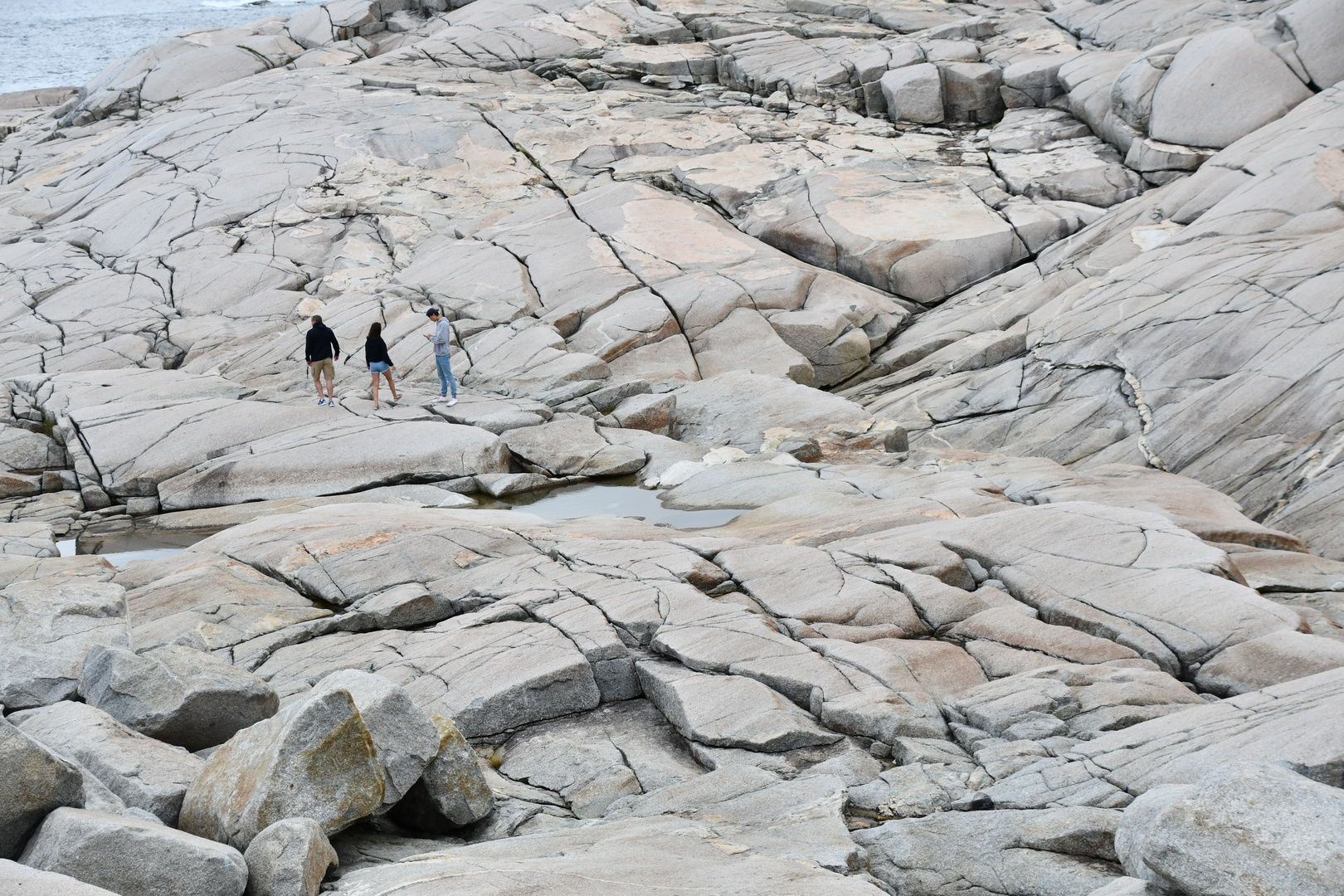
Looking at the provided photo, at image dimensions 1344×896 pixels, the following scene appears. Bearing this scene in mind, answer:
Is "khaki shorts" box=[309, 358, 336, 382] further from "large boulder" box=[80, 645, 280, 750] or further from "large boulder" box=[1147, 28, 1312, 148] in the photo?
"large boulder" box=[1147, 28, 1312, 148]

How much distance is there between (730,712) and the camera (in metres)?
6.71

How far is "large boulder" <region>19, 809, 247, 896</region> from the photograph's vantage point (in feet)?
13.2

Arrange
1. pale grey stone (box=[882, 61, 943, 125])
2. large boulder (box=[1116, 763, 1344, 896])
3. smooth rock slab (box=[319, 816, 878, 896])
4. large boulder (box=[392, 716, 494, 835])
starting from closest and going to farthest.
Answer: large boulder (box=[1116, 763, 1344, 896])
smooth rock slab (box=[319, 816, 878, 896])
large boulder (box=[392, 716, 494, 835])
pale grey stone (box=[882, 61, 943, 125])

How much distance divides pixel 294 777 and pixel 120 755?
1145mm

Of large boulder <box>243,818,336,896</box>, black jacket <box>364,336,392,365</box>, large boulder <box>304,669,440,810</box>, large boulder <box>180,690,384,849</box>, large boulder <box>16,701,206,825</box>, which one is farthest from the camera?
black jacket <box>364,336,392,365</box>

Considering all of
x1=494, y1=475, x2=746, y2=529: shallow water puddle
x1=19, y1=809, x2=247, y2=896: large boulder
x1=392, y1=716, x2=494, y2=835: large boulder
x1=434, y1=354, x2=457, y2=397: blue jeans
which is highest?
x1=19, y1=809, x2=247, y2=896: large boulder

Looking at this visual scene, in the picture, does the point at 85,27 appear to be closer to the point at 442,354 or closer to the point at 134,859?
the point at 442,354

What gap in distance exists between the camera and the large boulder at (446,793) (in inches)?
216

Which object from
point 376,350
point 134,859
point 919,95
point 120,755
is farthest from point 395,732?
point 919,95

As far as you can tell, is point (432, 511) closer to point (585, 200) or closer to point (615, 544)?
point (615, 544)

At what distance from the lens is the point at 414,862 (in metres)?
4.49

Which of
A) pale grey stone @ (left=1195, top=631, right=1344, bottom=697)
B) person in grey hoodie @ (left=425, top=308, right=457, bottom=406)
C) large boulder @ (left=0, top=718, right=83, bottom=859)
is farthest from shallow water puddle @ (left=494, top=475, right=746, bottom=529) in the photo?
large boulder @ (left=0, top=718, right=83, bottom=859)

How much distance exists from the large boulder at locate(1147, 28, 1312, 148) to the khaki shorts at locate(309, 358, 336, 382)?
1567 centimetres

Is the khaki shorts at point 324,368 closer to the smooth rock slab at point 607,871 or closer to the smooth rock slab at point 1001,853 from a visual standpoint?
the smooth rock slab at point 607,871
